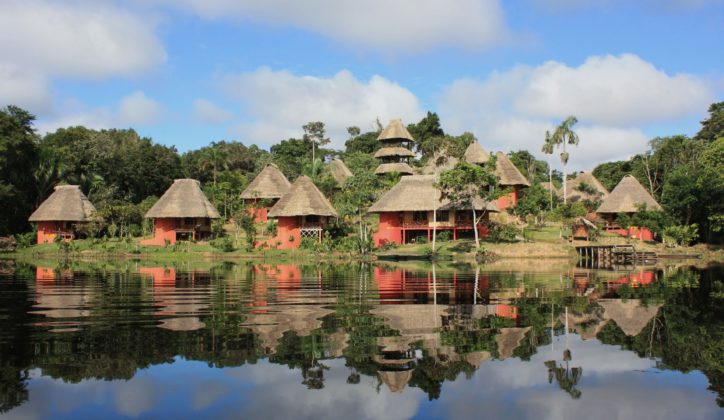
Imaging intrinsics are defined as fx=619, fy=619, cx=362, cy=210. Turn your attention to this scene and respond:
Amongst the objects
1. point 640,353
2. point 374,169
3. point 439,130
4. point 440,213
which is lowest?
point 640,353

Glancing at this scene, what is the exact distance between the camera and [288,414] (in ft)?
25.1

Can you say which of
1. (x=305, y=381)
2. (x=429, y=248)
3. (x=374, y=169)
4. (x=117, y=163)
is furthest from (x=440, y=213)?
(x=305, y=381)

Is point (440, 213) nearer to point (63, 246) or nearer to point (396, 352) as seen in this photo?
point (63, 246)

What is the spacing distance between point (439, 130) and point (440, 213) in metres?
41.8

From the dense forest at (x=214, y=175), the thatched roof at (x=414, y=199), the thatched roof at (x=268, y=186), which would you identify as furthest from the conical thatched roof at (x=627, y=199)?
the thatched roof at (x=268, y=186)

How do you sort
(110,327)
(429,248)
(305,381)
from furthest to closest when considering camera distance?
(429,248) → (110,327) → (305,381)

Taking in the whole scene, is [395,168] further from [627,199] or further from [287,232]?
[627,199]

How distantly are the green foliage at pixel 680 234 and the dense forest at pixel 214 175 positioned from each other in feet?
0.99

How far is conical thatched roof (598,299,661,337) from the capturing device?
13680 millimetres

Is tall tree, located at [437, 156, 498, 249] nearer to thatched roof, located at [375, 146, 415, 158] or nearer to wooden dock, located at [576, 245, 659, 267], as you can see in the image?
wooden dock, located at [576, 245, 659, 267]

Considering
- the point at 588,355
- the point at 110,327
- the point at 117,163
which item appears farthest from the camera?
the point at 117,163

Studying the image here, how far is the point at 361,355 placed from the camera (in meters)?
10.5

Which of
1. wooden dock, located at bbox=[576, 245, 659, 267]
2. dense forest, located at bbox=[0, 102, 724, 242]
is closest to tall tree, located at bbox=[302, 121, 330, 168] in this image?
dense forest, located at bbox=[0, 102, 724, 242]

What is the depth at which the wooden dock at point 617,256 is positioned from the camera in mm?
41219
